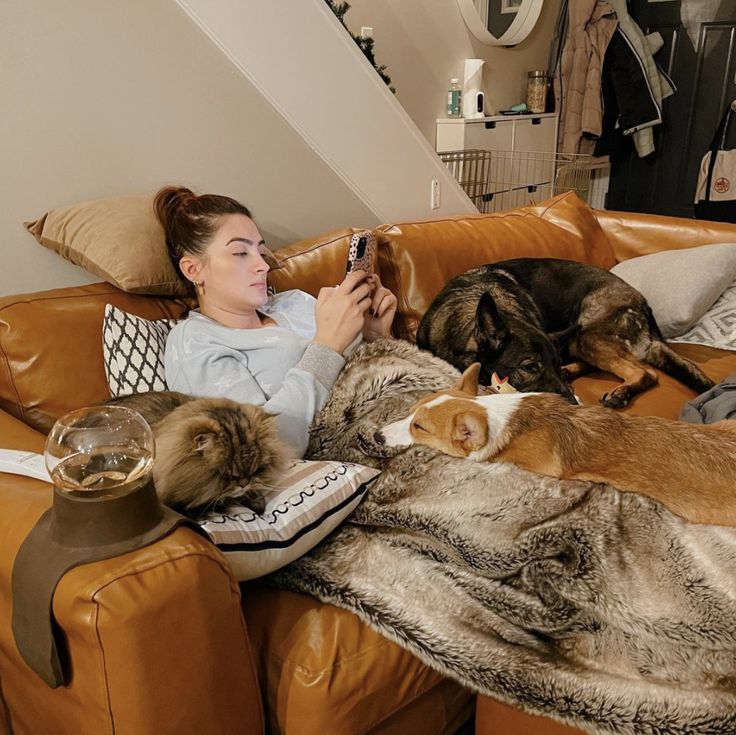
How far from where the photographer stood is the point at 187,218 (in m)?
1.72

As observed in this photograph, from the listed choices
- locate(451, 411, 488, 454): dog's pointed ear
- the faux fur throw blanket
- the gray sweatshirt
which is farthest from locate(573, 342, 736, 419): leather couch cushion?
the gray sweatshirt

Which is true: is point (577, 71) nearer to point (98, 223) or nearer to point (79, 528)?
point (98, 223)

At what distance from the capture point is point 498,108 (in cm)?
449

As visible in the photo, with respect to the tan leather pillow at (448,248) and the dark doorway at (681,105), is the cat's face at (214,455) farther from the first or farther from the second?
the dark doorway at (681,105)

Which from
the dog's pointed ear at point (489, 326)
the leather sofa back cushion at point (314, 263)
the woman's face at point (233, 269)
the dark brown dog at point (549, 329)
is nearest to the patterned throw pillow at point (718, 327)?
the dark brown dog at point (549, 329)

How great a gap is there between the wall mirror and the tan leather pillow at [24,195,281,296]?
2.99m

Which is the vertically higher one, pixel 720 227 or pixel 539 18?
pixel 539 18

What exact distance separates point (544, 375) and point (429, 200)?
1.16 meters

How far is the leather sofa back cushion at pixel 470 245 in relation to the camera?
2326 mm

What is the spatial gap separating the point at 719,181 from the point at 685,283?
A: 2.61 meters

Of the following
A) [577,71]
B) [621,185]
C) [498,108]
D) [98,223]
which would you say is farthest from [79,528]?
[621,185]

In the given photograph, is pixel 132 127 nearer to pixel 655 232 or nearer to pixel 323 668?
pixel 323 668

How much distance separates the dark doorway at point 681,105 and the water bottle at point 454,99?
167 centimetres

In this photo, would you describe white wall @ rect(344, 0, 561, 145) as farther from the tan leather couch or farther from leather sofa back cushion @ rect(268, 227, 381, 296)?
Answer: the tan leather couch
